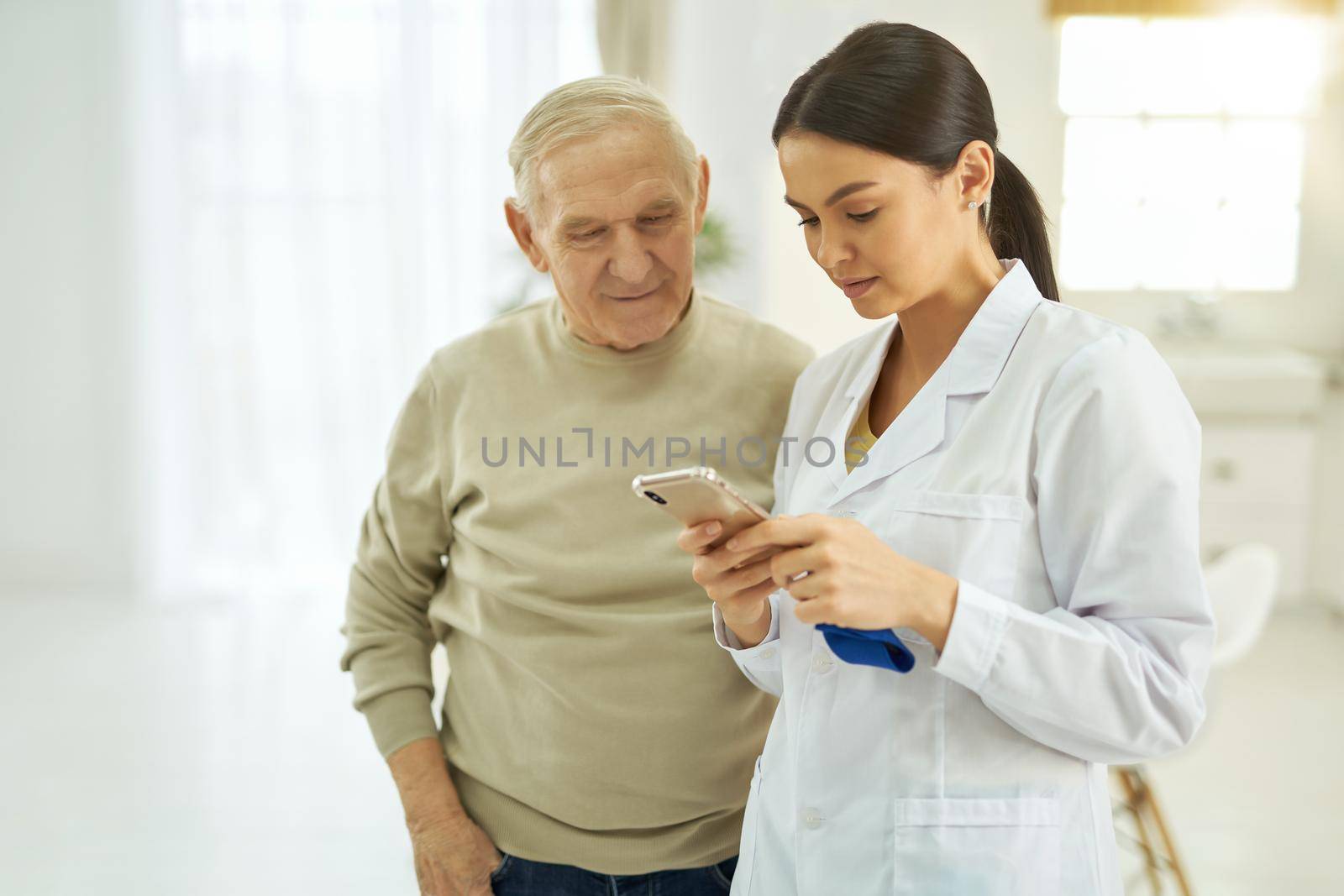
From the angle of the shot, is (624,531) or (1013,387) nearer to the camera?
(1013,387)

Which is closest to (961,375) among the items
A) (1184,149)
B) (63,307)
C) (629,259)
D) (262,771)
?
(629,259)

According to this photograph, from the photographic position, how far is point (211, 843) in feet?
10.00

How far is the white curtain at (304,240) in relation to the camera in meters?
5.00

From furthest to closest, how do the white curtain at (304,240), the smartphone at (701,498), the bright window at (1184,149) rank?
the bright window at (1184,149) → the white curtain at (304,240) → the smartphone at (701,498)

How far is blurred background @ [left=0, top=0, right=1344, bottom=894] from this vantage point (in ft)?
16.1

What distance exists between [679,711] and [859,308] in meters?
0.53

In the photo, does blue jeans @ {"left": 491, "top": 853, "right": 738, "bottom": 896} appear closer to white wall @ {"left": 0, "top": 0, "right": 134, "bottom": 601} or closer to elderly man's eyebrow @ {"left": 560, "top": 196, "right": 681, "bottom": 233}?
elderly man's eyebrow @ {"left": 560, "top": 196, "right": 681, "bottom": 233}

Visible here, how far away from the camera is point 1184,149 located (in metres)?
5.36

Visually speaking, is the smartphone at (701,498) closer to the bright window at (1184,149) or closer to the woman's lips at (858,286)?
the woman's lips at (858,286)

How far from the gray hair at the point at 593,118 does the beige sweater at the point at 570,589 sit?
0.21 m

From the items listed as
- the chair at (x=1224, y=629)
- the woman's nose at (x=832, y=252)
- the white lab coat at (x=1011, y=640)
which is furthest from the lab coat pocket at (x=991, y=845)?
the chair at (x=1224, y=629)

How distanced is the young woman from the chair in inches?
→ 56.7

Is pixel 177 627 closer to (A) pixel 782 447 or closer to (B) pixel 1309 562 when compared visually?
(A) pixel 782 447

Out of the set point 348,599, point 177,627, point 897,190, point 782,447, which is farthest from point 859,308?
point 177,627
